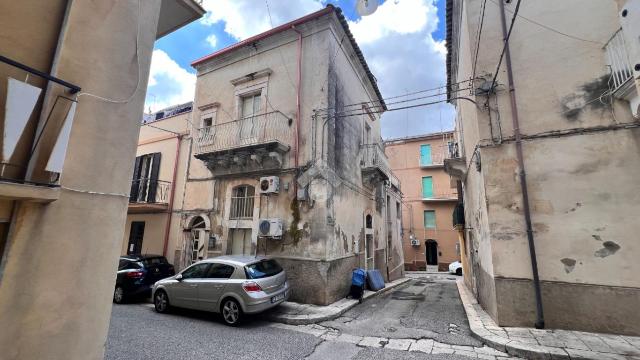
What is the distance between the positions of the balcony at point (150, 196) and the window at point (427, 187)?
794 inches

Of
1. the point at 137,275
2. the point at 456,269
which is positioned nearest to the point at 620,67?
the point at 137,275

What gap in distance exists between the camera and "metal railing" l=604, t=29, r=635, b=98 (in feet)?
17.2

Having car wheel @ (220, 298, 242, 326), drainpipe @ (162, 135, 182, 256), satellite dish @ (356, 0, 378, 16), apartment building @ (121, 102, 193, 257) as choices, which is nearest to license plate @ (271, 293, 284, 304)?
car wheel @ (220, 298, 242, 326)

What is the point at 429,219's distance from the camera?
24203 mm

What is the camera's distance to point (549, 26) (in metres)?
6.44

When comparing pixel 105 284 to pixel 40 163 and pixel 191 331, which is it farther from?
pixel 191 331

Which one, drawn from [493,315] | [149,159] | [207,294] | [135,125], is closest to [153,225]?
[149,159]

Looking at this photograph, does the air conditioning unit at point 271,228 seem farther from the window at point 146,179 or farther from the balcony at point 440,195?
the balcony at point 440,195

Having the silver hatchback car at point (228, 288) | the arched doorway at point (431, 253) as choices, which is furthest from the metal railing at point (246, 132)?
the arched doorway at point (431, 253)

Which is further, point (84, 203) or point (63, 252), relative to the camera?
point (84, 203)

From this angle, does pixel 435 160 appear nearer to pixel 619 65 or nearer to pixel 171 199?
pixel 619 65

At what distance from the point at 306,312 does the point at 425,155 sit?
20861 millimetres

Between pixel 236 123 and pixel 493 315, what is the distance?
9.70 metres

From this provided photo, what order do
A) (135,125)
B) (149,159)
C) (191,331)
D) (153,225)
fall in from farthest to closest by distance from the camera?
(149,159)
(153,225)
(191,331)
(135,125)
